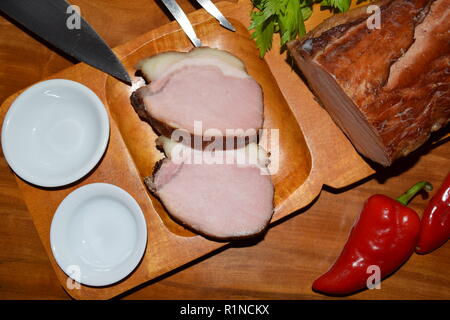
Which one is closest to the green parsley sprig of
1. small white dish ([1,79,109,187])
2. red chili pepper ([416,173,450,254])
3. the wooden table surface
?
the wooden table surface

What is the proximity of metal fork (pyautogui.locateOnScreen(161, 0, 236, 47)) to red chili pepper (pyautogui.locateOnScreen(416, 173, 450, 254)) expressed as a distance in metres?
1.43

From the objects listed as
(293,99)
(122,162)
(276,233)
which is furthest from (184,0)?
(276,233)

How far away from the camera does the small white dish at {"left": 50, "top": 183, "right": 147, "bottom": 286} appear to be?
6.37 feet

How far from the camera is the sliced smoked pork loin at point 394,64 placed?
179 cm

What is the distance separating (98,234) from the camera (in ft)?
6.67

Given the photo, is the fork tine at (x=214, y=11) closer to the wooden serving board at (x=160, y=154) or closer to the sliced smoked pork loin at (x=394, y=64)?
the wooden serving board at (x=160, y=154)

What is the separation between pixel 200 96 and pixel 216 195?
0.51 meters

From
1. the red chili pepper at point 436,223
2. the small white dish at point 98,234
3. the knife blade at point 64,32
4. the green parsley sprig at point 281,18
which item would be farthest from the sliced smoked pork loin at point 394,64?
the small white dish at point 98,234

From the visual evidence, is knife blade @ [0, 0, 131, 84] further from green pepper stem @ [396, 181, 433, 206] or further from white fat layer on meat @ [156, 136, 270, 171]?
green pepper stem @ [396, 181, 433, 206]

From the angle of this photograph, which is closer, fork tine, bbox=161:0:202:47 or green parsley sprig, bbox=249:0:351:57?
green parsley sprig, bbox=249:0:351:57

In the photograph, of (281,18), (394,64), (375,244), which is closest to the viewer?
(394,64)

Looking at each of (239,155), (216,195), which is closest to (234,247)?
(216,195)

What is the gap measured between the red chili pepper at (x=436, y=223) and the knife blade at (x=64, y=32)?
5.93ft

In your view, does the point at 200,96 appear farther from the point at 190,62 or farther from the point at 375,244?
the point at 375,244
